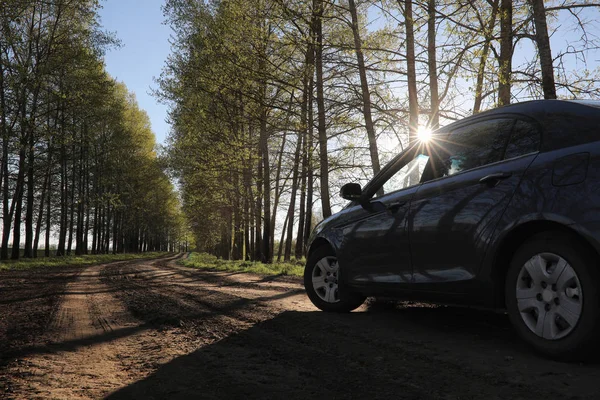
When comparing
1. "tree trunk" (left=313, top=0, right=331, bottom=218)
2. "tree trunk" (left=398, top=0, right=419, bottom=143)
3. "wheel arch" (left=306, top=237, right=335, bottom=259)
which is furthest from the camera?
"tree trunk" (left=313, top=0, right=331, bottom=218)

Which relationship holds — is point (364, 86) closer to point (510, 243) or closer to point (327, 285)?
point (327, 285)

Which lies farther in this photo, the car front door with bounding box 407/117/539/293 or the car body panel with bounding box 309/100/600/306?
the car front door with bounding box 407/117/539/293

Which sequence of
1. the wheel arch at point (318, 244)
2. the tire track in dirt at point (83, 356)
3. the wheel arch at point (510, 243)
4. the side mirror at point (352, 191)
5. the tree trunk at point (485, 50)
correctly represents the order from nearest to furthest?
the tire track in dirt at point (83, 356)
the wheel arch at point (510, 243)
the side mirror at point (352, 191)
the wheel arch at point (318, 244)
the tree trunk at point (485, 50)

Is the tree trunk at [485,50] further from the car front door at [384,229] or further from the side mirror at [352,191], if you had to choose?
the side mirror at [352,191]

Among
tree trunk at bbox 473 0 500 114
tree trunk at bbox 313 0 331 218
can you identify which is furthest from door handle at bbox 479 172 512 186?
tree trunk at bbox 313 0 331 218

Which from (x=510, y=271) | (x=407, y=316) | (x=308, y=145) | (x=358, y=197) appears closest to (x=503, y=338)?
(x=510, y=271)

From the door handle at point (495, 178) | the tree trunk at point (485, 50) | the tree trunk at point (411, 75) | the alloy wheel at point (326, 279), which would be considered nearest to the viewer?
the door handle at point (495, 178)

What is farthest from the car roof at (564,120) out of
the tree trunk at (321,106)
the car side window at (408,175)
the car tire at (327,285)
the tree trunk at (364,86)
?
the tree trunk at (364,86)

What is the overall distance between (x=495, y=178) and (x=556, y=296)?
0.85 meters

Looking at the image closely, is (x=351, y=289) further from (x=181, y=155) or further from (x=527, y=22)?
(x=181, y=155)

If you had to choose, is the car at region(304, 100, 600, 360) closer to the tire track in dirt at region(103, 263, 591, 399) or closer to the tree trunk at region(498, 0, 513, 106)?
the tire track in dirt at region(103, 263, 591, 399)

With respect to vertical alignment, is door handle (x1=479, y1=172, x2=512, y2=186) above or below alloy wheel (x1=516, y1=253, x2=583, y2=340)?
above

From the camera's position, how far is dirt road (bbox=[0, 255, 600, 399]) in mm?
2221

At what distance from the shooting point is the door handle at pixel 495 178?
2900 millimetres
